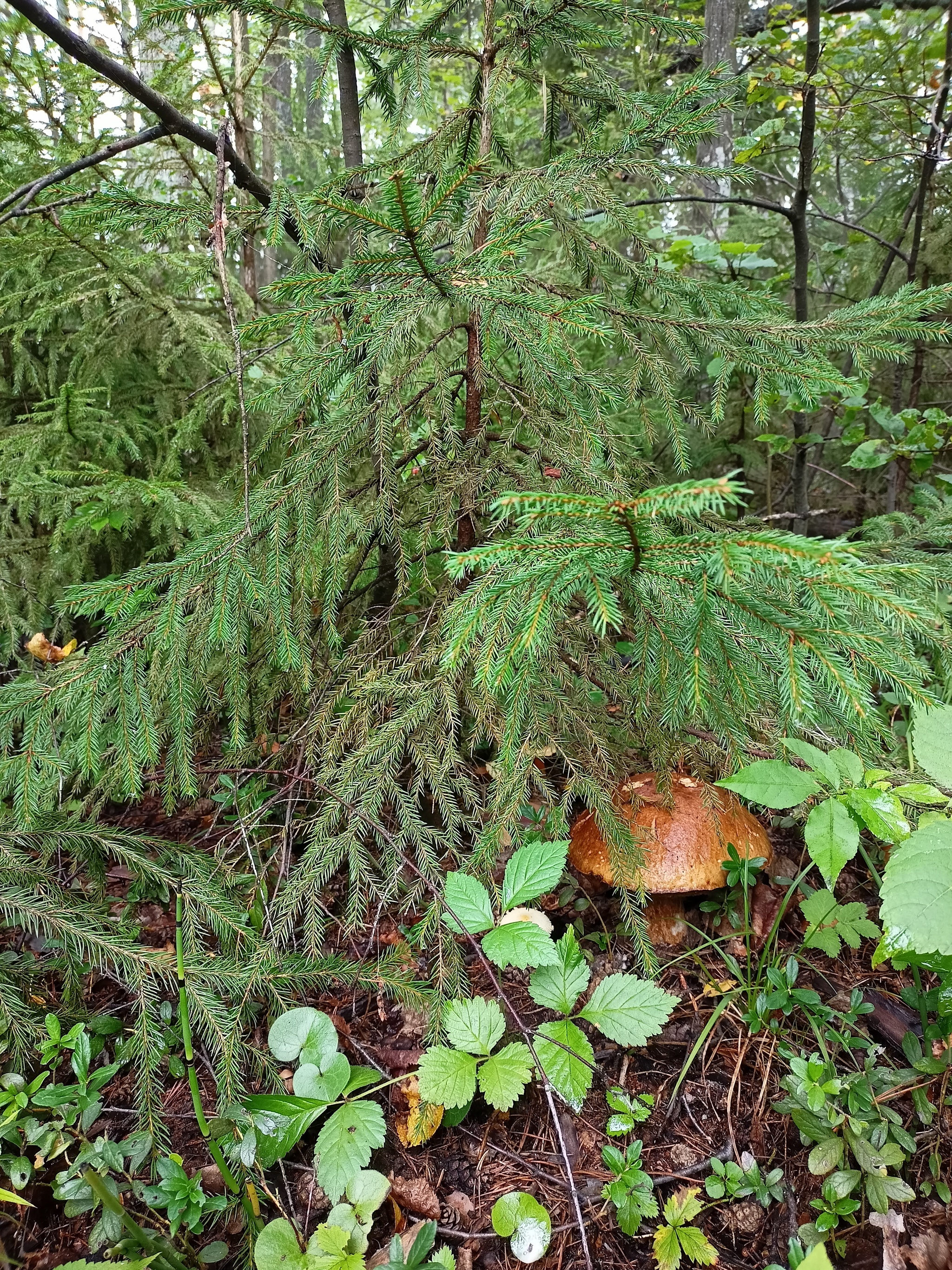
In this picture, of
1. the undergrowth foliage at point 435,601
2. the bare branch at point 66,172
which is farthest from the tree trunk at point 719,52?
the bare branch at point 66,172

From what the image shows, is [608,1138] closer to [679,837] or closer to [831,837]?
[679,837]

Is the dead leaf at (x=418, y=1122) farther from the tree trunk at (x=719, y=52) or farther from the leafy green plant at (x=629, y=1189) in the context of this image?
the tree trunk at (x=719, y=52)

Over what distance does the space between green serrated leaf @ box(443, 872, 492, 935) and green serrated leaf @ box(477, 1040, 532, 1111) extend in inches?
10.7

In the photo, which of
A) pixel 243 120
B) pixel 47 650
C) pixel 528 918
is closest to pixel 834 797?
pixel 528 918

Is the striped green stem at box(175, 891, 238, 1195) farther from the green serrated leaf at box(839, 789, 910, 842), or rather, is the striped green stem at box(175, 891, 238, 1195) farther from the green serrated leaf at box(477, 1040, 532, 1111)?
the green serrated leaf at box(839, 789, 910, 842)

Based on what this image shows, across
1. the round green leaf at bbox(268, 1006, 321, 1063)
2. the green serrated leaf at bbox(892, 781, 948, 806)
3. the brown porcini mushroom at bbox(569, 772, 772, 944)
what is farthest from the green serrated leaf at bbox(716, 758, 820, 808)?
the round green leaf at bbox(268, 1006, 321, 1063)

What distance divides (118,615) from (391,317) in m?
1.13

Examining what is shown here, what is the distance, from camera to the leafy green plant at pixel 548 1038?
1.36 m

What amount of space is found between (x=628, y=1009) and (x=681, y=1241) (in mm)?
429

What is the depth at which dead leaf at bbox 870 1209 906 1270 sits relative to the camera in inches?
48.5

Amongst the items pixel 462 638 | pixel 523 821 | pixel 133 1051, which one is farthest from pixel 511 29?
pixel 133 1051

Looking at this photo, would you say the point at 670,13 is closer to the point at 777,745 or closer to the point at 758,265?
the point at 758,265

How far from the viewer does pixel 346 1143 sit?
136 cm

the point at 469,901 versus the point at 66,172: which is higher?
the point at 66,172
